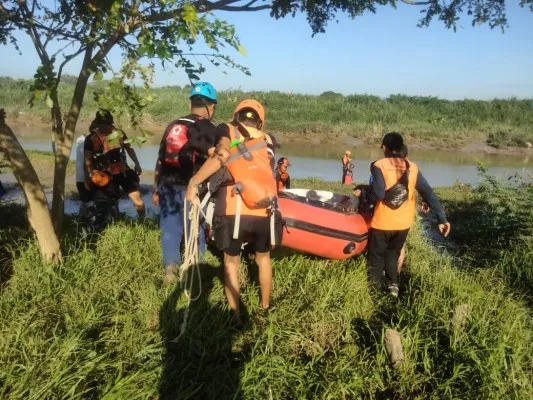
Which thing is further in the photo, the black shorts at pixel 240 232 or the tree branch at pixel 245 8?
the tree branch at pixel 245 8

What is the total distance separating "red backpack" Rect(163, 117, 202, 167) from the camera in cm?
338

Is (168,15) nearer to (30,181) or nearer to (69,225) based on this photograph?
(30,181)

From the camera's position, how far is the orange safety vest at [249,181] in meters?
2.72

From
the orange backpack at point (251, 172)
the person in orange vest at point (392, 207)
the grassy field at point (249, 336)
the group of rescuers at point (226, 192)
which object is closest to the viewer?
the grassy field at point (249, 336)

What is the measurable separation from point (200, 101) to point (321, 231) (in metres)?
1.45

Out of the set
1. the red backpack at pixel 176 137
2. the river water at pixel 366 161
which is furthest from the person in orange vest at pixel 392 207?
the river water at pixel 366 161

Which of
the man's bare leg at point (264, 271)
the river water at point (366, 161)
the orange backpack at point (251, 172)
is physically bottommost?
the river water at point (366, 161)

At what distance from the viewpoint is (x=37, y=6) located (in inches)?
146

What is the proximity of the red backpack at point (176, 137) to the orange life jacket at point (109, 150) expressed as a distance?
1.05 m

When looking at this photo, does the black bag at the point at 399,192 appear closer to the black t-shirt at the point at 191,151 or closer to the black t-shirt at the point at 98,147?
the black t-shirt at the point at 191,151

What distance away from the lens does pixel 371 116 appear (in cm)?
3142

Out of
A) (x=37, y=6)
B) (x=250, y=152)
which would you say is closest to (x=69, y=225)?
(x=37, y=6)

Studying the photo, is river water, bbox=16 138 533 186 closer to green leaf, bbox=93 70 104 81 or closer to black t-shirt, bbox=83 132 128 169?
black t-shirt, bbox=83 132 128 169

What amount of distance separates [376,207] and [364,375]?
1.50m
